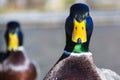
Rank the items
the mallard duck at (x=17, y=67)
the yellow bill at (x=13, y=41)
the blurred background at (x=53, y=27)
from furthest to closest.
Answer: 1. the blurred background at (x=53, y=27)
2. the yellow bill at (x=13, y=41)
3. the mallard duck at (x=17, y=67)

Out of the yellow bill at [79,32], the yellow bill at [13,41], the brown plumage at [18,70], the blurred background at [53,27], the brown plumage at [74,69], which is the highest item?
the yellow bill at [79,32]

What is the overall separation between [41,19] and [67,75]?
26.2 feet

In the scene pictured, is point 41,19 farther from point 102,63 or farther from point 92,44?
point 102,63

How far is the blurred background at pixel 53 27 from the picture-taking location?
8.99m

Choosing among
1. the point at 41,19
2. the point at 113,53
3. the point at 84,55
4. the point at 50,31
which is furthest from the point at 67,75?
the point at 41,19

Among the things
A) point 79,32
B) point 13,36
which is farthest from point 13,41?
point 79,32

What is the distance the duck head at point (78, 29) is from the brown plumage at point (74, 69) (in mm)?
54

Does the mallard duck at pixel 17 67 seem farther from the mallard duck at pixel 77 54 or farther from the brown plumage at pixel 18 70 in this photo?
the mallard duck at pixel 77 54

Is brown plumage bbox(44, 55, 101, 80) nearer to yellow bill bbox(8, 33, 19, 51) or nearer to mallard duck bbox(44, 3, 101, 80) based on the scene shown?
mallard duck bbox(44, 3, 101, 80)

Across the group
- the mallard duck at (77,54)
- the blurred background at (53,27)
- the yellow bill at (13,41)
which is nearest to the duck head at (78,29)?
the mallard duck at (77,54)

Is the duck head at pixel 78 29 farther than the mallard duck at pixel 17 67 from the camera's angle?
No

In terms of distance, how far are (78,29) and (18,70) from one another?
9.65 ft

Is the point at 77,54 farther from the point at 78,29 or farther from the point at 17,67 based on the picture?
the point at 17,67

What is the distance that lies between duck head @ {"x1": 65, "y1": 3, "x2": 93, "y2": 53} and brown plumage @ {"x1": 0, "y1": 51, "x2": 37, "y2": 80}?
2.90 metres
